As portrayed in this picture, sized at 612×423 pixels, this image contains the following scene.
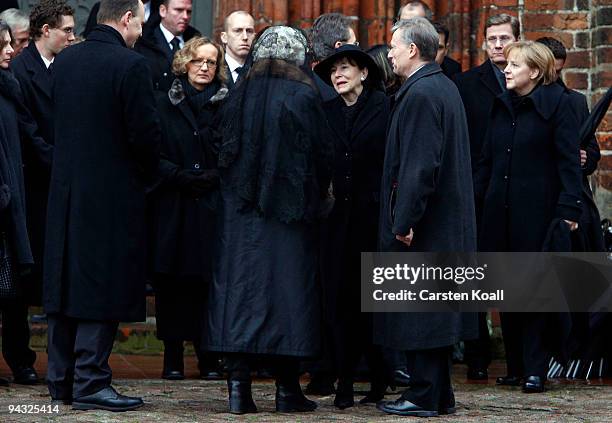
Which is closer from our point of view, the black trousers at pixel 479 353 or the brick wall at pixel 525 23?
the black trousers at pixel 479 353

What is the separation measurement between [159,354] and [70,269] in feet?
10.4

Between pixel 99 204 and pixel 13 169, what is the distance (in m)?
1.24

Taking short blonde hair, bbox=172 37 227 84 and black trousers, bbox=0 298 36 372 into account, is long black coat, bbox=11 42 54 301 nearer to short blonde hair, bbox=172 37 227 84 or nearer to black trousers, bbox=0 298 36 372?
black trousers, bbox=0 298 36 372

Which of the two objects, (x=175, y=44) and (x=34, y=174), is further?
(x=175, y=44)

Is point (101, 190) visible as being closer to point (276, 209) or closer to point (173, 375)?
point (276, 209)

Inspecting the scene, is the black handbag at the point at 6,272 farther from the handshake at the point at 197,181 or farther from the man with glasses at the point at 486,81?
the man with glasses at the point at 486,81

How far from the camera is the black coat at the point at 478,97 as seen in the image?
9.52m

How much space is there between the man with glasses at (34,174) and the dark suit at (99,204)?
54.7 inches

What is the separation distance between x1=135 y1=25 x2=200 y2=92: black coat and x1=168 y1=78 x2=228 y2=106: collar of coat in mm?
139

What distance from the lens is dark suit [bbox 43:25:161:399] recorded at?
24.5ft

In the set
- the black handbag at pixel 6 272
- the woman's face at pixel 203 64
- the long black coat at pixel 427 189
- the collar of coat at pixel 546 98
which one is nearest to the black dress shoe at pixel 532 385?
the long black coat at pixel 427 189

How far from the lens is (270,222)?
295 inches

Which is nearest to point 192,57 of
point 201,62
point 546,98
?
point 201,62

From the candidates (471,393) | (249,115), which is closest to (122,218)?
(249,115)
